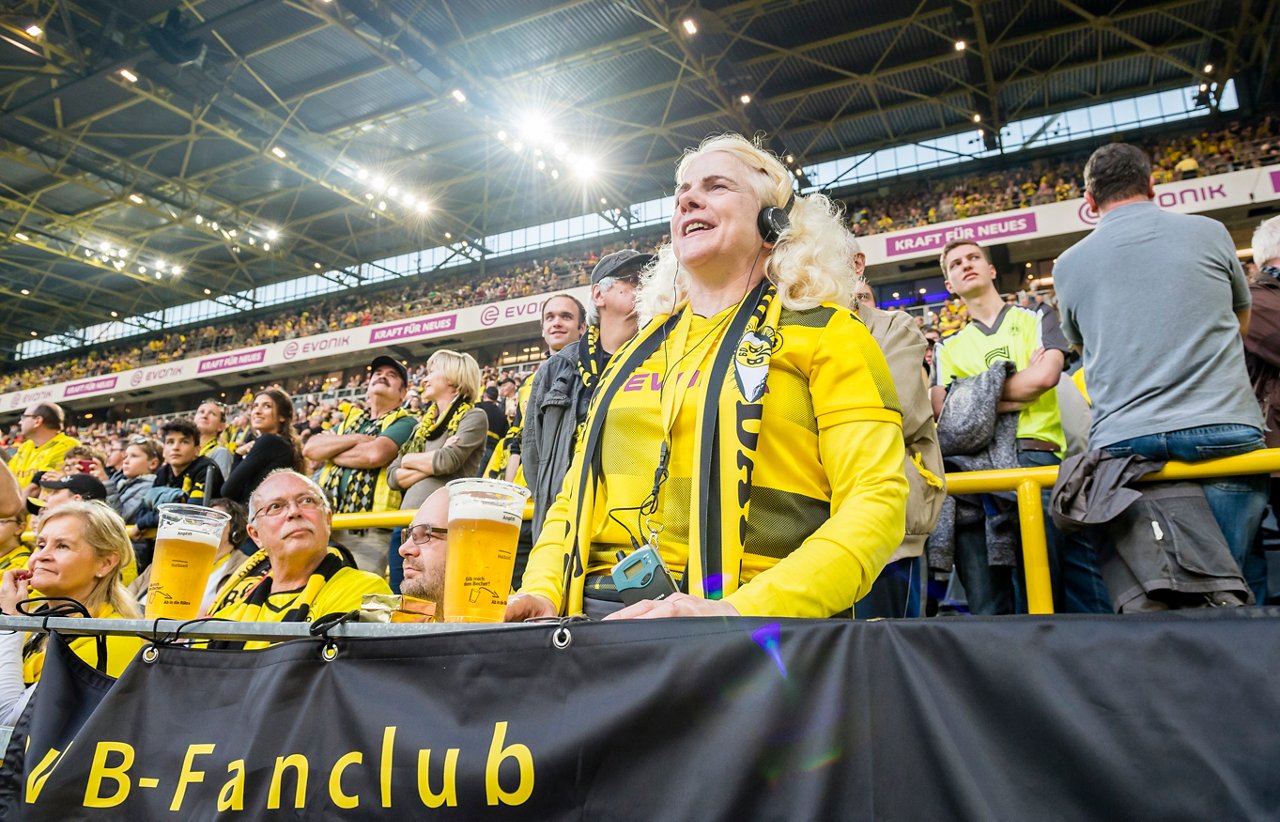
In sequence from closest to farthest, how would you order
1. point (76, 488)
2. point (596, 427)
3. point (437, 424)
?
point (596, 427)
point (437, 424)
point (76, 488)

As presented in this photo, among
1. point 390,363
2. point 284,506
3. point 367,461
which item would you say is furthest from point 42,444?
point 284,506

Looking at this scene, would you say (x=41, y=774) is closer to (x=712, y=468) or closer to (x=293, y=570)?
(x=712, y=468)

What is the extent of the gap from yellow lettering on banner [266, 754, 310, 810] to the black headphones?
124 cm

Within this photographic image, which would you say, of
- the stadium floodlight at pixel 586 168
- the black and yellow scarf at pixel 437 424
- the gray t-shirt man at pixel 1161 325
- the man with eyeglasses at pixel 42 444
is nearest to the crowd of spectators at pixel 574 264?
the stadium floodlight at pixel 586 168

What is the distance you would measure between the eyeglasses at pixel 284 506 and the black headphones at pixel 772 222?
183 centimetres

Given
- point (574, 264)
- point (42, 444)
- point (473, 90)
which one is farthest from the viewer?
point (574, 264)

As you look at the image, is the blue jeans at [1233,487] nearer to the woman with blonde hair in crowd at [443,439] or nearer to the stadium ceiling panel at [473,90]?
the woman with blonde hair in crowd at [443,439]

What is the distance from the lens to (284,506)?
2.65 m

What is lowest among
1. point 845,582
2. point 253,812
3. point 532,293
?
point 253,812

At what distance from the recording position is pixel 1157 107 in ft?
56.6

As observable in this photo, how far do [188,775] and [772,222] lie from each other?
4.49 ft

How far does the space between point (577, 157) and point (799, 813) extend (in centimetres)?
1882

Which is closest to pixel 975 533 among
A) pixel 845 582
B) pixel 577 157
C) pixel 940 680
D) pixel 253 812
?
pixel 845 582

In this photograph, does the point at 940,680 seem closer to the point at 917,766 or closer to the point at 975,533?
the point at 917,766
